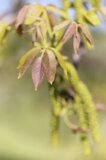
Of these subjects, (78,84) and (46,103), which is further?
(46,103)

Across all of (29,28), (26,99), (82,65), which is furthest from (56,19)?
(26,99)

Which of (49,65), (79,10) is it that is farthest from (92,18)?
(49,65)

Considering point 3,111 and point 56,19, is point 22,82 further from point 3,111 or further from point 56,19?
point 56,19

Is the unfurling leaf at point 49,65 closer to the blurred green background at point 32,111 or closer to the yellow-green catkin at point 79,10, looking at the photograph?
the yellow-green catkin at point 79,10

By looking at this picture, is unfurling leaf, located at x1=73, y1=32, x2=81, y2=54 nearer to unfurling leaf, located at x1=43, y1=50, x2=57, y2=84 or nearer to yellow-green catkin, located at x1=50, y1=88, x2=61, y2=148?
unfurling leaf, located at x1=43, y1=50, x2=57, y2=84

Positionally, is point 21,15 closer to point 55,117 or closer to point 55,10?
point 55,10
